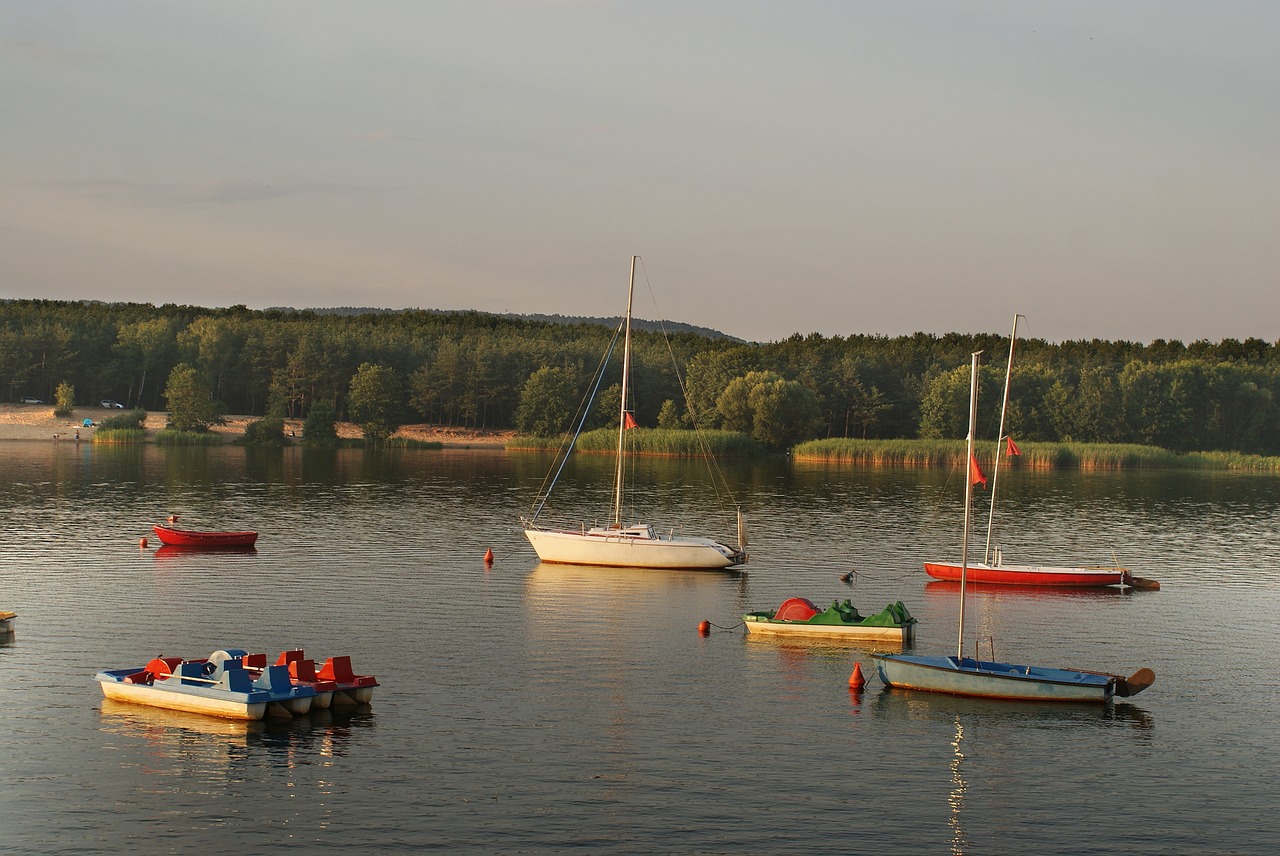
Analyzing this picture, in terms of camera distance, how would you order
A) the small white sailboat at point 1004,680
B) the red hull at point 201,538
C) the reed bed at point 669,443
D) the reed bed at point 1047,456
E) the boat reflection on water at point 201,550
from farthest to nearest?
the reed bed at point 669,443, the reed bed at point 1047,456, the red hull at point 201,538, the boat reflection on water at point 201,550, the small white sailboat at point 1004,680

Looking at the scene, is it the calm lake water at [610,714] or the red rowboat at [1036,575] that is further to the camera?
the red rowboat at [1036,575]

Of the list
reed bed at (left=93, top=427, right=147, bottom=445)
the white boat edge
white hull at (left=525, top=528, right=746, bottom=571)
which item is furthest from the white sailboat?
reed bed at (left=93, top=427, right=147, bottom=445)

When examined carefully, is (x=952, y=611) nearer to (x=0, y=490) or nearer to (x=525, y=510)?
(x=525, y=510)

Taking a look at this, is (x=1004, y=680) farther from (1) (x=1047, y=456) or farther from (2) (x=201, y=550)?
(1) (x=1047, y=456)

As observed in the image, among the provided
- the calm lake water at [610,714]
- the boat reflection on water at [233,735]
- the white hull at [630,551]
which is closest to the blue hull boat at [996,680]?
the calm lake water at [610,714]

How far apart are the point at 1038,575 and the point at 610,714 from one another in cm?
3634

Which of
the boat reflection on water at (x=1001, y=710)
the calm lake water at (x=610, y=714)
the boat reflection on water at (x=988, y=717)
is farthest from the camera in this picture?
the boat reflection on water at (x=1001, y=710)

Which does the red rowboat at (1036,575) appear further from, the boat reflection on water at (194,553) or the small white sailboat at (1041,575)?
the boat reflection on water at (194,553)

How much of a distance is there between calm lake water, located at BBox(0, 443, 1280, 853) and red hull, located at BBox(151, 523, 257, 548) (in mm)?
1456

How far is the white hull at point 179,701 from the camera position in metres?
37.2

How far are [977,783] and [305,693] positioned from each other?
19.1 m

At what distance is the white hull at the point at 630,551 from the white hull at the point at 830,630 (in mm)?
18095

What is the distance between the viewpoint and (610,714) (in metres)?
39.0

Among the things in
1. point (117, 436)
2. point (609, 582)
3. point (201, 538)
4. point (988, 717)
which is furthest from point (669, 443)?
point (988, 717)
